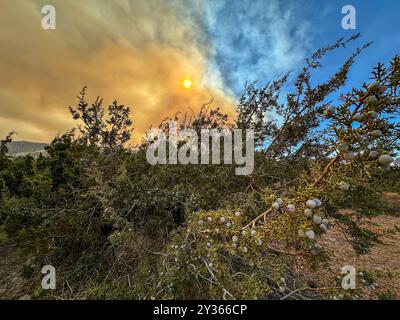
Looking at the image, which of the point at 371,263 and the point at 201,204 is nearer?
the point at 201,204

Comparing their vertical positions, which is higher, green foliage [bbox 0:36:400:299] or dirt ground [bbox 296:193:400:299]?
green foliage [bbox 0:36:400:299]

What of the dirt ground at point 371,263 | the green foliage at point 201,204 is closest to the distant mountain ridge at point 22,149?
the green foliage at point 201,204

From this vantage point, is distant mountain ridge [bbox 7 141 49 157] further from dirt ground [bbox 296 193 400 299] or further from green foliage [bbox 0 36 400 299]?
dirt ground [bbox 296 193 400 299]

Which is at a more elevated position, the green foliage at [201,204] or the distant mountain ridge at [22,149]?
the distant mountain ridge at [22,149]

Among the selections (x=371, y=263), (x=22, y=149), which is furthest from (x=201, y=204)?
(x=22, y=149)

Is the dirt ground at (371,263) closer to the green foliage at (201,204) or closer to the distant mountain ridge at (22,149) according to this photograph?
the green foliage at (201,204)

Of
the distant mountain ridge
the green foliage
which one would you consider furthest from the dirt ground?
the distant mountain ridge

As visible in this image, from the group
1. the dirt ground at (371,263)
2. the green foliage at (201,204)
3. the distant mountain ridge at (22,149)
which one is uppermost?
the distant mountain ridge at (22,149)

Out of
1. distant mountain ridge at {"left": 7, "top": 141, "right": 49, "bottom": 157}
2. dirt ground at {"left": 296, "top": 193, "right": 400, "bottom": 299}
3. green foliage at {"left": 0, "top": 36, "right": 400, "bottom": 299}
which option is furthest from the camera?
distant mountain ridge at {"left": 7, "top": 141, "right": 49, "bottom": 157}

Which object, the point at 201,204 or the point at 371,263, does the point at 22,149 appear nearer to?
the point at 201,204
